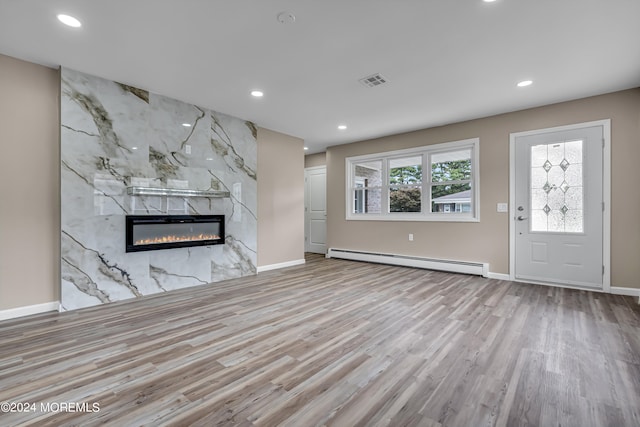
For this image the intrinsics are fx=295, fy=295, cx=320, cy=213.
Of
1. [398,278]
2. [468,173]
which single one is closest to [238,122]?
[398,278]

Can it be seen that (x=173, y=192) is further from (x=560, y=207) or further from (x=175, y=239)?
(x=560, y=207)

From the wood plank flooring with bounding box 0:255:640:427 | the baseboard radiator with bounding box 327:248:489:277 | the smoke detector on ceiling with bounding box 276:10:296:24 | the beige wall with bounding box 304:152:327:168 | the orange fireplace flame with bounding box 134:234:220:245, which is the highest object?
the smoke detector on ceiling with bounding box 276:10:296:24

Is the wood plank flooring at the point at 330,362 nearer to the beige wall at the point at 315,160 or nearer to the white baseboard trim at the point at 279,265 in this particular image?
the white baseboard trim at the point at 279,265

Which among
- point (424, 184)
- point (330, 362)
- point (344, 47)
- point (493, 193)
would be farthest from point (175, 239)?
point (493, 193)

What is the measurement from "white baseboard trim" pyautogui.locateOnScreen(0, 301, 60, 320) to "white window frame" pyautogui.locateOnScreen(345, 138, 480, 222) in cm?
506

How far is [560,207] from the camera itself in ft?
13.7

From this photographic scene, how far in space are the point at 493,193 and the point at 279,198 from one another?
3.72 meters

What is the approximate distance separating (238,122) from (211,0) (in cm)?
279

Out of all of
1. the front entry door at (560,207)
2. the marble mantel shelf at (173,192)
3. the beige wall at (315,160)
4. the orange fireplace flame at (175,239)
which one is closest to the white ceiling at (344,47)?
the front entry door at (560,207)

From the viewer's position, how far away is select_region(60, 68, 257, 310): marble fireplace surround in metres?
3.28

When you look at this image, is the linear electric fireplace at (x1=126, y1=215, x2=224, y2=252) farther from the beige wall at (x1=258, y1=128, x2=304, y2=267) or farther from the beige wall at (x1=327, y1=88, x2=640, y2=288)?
the beige wall at (x1=327, y1=88, x2=640, y2=288)

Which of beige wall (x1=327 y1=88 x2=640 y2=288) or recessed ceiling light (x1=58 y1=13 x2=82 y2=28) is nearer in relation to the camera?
recessed ceiling light (x1=58 y1=13 x2=82 y2=28)

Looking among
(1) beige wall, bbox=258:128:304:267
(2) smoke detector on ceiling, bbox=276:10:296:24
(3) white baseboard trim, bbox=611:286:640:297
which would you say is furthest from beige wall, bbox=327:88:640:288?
(2) smoke detector on ceiling, bbox=276:10:296:24

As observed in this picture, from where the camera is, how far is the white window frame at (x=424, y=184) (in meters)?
4.98
